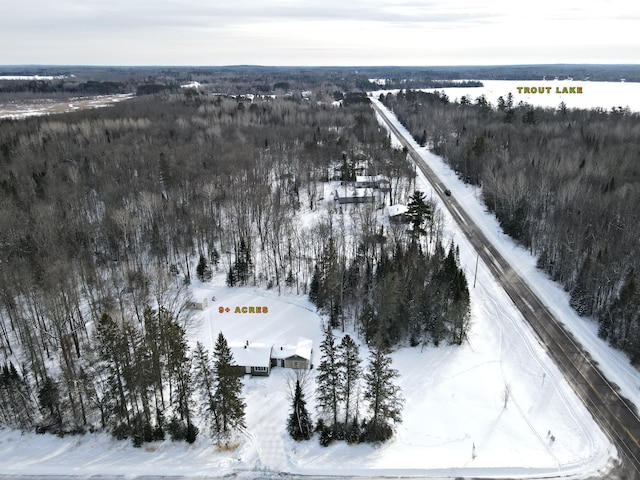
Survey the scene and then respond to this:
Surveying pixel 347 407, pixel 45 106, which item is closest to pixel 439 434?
pixel 347 407

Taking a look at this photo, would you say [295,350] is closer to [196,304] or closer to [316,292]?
[316,292]

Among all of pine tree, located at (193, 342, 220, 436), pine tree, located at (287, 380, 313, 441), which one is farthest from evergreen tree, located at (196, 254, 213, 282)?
pine tree, located at (287, 380, 313, 441)

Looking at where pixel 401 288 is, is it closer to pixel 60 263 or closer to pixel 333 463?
pixel 333 463

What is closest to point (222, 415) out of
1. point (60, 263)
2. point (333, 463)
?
point (333, 463)

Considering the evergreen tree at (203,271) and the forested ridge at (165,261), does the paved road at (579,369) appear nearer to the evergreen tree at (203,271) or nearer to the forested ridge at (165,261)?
the forested ridge at (165,261)

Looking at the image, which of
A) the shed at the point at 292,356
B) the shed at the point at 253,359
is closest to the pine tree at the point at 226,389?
the shed at the point at 253,359
